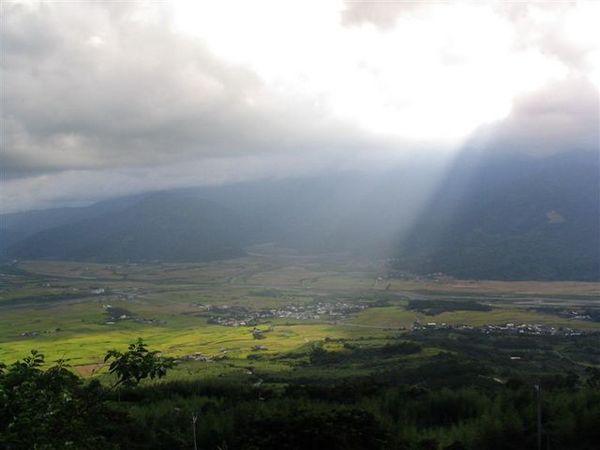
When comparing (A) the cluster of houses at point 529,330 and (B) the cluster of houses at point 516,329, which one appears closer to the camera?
(A) the cluster of houses at point 529,330

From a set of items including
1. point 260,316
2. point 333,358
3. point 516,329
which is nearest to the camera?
point 333,358

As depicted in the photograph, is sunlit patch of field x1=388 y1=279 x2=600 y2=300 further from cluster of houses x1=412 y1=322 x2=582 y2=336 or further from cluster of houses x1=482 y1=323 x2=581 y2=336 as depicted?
cluster of houses x1=412 y1=322 x2=582 y2=336

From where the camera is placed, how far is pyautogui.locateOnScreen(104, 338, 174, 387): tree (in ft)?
35.7

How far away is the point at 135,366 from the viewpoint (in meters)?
11.0

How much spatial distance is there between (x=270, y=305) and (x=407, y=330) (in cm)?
4921

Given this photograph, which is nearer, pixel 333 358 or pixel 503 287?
pixel 333 358

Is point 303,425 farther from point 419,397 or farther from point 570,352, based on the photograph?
point 570,352

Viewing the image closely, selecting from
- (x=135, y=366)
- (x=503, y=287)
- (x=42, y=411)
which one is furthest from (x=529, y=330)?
(x=42, y=411)

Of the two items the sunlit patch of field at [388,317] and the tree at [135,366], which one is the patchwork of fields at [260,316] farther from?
the tree at [135,366]

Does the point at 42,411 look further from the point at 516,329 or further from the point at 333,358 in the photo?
the point at 516,329

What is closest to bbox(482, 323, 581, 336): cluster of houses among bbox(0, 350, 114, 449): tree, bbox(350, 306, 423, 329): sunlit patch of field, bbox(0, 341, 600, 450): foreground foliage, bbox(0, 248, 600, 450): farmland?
bbox(0, 248, 600, 450): farmland

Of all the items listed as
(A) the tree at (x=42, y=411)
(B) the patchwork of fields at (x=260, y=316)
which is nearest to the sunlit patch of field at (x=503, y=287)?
(B) the patchwork of fields at (x=260, y=316)

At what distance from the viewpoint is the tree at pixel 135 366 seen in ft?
35.7

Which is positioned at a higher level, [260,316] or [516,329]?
[516,329]
